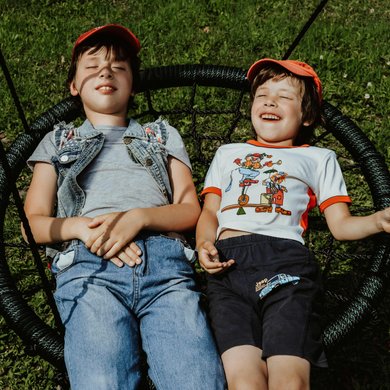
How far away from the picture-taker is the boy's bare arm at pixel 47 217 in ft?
6.93

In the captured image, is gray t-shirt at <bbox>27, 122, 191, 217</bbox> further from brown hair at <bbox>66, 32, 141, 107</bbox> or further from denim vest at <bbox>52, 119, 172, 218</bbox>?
brown hair at <bbox>66, 32, 141, 107</bbox>

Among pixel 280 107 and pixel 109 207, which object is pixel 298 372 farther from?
pixel 280 107

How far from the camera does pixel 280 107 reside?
238 centimetres

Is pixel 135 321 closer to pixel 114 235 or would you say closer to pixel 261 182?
pixel 114 235

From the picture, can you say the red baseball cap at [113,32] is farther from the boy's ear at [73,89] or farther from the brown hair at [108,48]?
the boy's ear at [73,89]

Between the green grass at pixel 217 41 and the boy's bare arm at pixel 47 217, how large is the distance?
2.71 feet

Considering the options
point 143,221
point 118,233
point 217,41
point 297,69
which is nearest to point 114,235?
point 118,233

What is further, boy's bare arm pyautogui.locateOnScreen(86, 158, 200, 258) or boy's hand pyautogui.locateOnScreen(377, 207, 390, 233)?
boy's bare arm pyautogui.locateOnScreen(86, 158, 200, 258)

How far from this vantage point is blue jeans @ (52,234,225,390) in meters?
1.80

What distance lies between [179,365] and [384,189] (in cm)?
106

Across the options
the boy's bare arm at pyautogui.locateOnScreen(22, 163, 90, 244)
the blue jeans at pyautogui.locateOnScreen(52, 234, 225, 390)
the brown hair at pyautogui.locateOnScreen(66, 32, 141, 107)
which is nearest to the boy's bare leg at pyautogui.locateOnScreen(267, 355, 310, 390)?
the blue jeans at pyautogui.locateOnScreen(52, 234, 225, 390)

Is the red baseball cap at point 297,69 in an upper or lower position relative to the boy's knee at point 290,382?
upper

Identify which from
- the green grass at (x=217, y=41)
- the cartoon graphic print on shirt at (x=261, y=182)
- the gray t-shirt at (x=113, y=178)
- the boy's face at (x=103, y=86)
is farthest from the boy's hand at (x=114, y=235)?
the green grass at (x=217, y=41)

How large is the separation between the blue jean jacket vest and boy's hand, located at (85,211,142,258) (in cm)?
20
